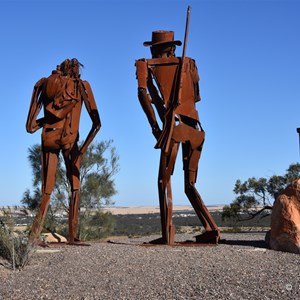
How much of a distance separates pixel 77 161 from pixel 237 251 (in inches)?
148

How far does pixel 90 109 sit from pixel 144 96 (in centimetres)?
156

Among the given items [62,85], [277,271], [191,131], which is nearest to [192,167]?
[191,131]

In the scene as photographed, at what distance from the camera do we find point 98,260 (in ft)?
27.5

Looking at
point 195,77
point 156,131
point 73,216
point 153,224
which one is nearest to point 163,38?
point 195,77

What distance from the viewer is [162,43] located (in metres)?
10.6

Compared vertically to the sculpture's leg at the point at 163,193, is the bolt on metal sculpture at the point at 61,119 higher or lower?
higher

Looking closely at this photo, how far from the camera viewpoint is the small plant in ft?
27.2

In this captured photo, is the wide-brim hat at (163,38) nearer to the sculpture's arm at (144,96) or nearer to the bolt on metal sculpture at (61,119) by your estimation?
the sculpture's arm at (144,96)

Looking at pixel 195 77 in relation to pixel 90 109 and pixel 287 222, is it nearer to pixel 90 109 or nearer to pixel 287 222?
pixel 90 109

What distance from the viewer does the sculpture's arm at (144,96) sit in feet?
33.4

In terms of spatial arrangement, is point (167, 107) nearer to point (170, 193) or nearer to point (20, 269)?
point (170, 193)

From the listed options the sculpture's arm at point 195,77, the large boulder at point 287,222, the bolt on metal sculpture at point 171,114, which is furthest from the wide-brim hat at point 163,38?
the large boulder at point 287,222

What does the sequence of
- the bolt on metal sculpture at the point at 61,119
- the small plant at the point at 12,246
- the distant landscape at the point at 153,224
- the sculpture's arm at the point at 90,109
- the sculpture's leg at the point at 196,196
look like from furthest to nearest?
the distant landscape at the point at 153,224 < the sculpture's arm at the point at 90,109 < the bolt on metal sculpture at the point at 61,119 < the sculpture's leg at the point at 196,196 < the small plant at the point at 12,246

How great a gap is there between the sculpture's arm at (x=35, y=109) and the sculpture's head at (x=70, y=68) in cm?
46
